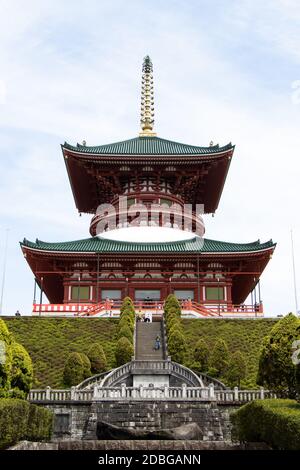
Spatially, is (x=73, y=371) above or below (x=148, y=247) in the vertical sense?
below

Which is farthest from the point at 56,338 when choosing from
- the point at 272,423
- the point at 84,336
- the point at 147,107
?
the point at 147,107

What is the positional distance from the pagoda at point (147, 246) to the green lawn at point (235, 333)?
3.29 meters

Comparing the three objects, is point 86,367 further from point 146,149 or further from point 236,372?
point 146,149

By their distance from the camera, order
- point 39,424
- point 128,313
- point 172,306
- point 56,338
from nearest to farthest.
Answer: point 39,424 < point 56,338 < point 128,313 < point 172,306

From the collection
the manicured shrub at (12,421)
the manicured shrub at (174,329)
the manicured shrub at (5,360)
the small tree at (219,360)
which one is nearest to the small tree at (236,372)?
the small tree at (219,360)

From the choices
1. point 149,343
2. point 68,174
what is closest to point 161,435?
point 149,343

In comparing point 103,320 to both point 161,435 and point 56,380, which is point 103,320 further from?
point 161,435

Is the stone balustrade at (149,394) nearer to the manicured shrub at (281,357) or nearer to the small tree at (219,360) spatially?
the manicured shrub at (281,357)

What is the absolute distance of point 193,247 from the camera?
5062 centimetres

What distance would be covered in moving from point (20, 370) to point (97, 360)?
914 centimetres

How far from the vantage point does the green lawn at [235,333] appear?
3728 cm

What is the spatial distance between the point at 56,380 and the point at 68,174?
95.1 ft

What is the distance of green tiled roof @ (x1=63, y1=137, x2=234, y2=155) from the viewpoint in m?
53.5

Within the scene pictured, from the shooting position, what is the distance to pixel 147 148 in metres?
57.9
